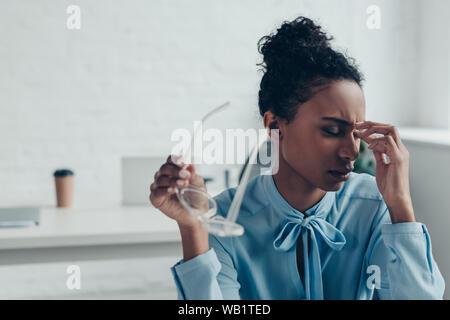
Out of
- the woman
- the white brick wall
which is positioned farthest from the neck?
the white brick wall

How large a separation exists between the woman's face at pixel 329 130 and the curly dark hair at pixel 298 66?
0.01 metres

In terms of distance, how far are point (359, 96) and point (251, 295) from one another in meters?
0.25

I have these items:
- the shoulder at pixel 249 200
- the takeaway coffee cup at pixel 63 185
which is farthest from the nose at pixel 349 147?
the takeaway coffee cup at pixel 63 185

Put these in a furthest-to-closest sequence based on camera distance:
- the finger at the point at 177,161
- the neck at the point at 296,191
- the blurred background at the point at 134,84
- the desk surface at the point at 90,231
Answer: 1. the blurred background at the point at 134,84
2. the desk surface at the point at 90,231
3. the neck at the point at 296,191
4. the finger at the point at 177,161

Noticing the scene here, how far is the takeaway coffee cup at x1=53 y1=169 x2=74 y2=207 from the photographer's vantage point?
1.36 meters

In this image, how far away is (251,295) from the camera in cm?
59

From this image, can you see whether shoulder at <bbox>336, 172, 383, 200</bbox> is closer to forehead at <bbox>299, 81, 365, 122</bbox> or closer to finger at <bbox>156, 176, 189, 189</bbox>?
forehead at <bbox>299, 81, 365, 122</bbox>

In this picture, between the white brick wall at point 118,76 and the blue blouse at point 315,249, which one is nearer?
the blue blouse at point 315,249

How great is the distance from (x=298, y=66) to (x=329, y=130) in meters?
0.08

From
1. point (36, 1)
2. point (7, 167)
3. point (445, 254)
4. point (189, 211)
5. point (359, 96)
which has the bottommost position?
point (445, 254)

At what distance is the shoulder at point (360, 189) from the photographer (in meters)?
0.61

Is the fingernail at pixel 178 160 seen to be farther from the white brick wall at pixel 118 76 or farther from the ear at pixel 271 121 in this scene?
the white brick wall at pixel 118 76

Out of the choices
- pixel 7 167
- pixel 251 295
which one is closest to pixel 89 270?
pixel 7 167
